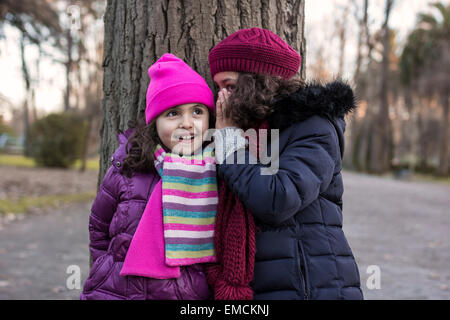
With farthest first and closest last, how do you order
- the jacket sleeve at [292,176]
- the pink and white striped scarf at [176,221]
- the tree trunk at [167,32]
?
the tree trunk at [167,32], the pink and white striped scarf at [176,221], the jacket sleeve at [292,176]

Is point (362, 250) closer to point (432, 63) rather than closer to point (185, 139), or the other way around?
point (185, 139)

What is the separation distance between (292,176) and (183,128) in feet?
1.96

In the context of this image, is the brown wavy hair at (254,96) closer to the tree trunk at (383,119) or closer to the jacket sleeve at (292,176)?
the jacket sleeve at (292,176)

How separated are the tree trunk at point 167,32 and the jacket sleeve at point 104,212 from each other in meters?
0.58

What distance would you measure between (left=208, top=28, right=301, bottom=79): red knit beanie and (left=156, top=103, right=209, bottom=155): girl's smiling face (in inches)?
10.0

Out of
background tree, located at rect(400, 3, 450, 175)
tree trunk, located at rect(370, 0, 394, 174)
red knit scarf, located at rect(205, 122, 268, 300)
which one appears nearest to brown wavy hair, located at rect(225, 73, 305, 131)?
red knit scarf, located at rect(205, 122, 268, 300)

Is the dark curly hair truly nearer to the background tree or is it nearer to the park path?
the park path

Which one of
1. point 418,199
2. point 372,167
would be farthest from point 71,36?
point 372,167

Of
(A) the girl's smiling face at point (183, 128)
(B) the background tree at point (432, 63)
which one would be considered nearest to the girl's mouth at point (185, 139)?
(A) the girl's smiling face at point (183, 128)

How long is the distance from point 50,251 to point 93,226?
14.5 ft

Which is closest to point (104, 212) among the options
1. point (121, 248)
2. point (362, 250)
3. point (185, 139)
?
point (121, 248)

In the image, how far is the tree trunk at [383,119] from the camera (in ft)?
73.2

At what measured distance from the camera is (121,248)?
1861mm

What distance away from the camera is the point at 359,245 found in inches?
262
